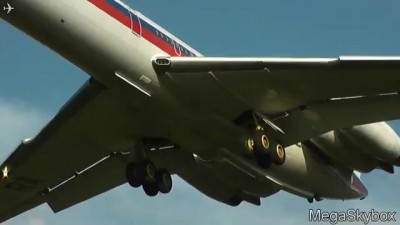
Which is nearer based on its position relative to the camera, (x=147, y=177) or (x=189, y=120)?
(x=189, y=120)

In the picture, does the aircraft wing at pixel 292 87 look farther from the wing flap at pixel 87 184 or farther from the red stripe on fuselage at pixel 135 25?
the wing flap at pixel 87 184

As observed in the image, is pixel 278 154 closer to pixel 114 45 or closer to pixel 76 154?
pixel 114 45

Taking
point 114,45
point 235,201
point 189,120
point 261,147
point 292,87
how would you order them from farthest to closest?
point 235,201, point 261,147, point 292,87, point 189,120, point 114,45

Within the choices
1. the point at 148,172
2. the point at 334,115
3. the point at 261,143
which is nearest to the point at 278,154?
the point at 261,143

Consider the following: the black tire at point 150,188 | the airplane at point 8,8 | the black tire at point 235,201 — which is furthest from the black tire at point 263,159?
the airplane at point 8,8

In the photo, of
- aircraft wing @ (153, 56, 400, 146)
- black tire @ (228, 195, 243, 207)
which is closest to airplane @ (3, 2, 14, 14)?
aircraft wing @ (153, 56, 400, 146)

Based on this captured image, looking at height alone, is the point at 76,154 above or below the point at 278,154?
above

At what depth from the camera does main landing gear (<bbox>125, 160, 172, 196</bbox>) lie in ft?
110

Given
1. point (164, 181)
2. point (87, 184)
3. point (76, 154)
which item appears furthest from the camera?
point (87, 184)

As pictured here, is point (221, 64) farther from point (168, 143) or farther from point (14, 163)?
point (14, 163)

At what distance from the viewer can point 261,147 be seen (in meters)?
31.1

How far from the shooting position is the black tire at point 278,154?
31.6 metres

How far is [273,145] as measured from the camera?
31797mm

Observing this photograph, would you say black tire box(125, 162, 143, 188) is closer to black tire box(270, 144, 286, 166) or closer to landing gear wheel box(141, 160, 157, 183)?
landing gear wheel box(141, 160, 157, 183)
